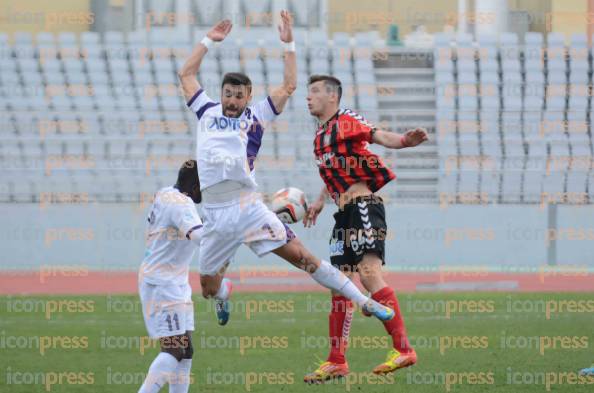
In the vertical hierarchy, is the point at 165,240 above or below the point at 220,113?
below

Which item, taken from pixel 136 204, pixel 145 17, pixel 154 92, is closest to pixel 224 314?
pixel 136 204

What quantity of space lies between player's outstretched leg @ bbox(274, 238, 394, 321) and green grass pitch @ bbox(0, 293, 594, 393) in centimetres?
117

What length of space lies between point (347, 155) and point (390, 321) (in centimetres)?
138

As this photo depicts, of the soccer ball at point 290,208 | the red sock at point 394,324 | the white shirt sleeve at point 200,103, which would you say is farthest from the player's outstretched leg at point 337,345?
the white shirt sleeve at point 200,103

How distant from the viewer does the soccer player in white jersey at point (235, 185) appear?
8500 millimetres

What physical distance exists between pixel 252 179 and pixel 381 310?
55.3 inches

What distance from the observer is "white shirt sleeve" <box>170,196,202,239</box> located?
811 centimetres

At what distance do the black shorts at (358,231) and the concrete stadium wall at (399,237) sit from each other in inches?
428

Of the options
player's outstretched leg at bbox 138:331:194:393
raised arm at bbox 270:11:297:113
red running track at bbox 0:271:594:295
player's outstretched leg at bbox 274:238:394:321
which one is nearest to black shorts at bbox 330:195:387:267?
player's outstretched leg at bbox 274:238:394:321

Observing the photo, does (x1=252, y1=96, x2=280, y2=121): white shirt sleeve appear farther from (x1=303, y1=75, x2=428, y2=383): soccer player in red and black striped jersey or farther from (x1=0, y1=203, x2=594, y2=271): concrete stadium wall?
(x1=0, y1=203, x2=594, y2=271): concrete stadium wall

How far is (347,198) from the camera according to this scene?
9289 millimetres

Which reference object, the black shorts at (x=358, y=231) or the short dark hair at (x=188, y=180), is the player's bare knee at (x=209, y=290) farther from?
the black shorts at (x=358, y=231)

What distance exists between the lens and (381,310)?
8.69m

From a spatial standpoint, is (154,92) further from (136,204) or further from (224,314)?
(224,314)
